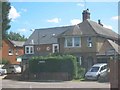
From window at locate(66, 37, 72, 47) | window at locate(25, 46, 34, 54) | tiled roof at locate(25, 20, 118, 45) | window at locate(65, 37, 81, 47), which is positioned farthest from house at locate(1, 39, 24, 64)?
window at locate(65, 37, 81, 47)

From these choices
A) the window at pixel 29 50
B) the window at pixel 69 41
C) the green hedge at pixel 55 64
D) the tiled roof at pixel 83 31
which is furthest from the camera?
the window at pixel 29 50

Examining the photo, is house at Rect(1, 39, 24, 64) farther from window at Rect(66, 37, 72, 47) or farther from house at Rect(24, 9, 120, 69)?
window at Rect(66, 37, 72, 47)

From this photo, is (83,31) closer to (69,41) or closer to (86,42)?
(86,42)

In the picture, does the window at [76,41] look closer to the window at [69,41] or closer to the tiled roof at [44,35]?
the window at [69,41]

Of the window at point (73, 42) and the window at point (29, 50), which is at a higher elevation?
the window at point (73, 42)

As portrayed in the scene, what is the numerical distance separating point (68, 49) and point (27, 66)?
23.0ft

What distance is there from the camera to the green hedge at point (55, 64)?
36562mm

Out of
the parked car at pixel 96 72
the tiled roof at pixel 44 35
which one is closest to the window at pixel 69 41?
the parked car at pixel 96 72

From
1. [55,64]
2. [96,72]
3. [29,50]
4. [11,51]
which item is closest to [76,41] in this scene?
[55,64]

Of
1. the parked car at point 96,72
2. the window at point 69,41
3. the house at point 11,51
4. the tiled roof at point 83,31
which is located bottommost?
the parked car at point 96,72

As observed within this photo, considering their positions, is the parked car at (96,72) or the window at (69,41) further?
the window at (69,41)

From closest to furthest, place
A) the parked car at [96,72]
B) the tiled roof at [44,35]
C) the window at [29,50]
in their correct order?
the parked car at [96,72] → the tiled roof at [44,35] → the window at [29,50]

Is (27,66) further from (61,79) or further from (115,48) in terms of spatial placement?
(115,48)

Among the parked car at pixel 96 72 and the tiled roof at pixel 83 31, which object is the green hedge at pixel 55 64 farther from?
the tiled roof at pixel 83 31
